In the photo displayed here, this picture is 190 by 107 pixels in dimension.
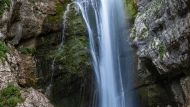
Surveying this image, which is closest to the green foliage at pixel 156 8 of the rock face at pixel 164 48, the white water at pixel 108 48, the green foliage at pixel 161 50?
the rock face at pixel 164 48

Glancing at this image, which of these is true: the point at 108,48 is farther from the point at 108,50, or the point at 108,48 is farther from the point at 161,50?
the point at 161,50

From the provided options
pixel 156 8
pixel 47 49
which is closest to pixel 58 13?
pixel 47 49

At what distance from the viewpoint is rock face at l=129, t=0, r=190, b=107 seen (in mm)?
8629

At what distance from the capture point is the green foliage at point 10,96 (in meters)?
9.28

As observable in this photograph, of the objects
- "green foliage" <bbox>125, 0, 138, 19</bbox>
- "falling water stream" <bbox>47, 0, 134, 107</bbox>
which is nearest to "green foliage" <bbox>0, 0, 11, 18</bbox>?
"falling water stream" <bbox>47, 0, 134, 107</bbox>

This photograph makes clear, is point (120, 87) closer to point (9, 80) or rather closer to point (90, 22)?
point (90, 22)

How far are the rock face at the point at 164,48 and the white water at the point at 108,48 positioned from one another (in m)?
1.10

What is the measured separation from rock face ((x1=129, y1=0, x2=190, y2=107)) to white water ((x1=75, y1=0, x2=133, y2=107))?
3.61ft

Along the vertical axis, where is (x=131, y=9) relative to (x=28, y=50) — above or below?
above

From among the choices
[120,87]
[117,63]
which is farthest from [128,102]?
[117,63]

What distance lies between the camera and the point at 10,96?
9.56 m

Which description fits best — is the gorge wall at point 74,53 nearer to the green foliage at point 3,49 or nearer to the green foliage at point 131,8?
the green foliage at point 3,49

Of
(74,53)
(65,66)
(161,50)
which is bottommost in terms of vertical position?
(161,50)

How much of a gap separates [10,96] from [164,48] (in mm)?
6767
